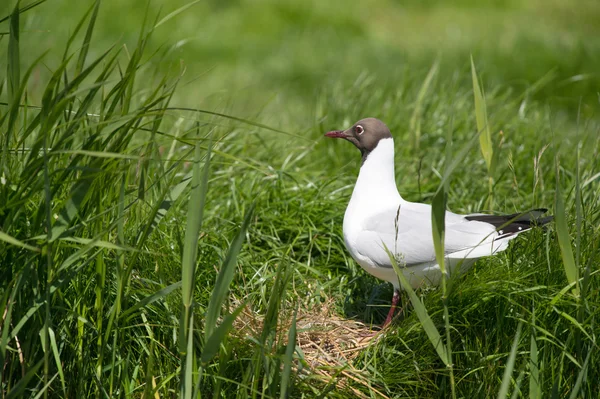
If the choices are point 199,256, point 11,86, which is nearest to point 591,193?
point 199,256

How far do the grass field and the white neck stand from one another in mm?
256

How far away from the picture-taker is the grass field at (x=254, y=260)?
7.70 ft

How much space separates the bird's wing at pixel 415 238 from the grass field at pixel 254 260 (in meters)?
0.13

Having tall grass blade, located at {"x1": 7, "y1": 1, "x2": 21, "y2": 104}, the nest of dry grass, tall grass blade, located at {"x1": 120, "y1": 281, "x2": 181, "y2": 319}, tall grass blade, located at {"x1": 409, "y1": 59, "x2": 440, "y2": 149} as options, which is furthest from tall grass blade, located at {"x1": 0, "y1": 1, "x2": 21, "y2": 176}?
tall grass blade, located at {"x1": 409, "y1": 59, "x2": 440, "y2": 149}

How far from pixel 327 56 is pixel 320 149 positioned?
3515mm

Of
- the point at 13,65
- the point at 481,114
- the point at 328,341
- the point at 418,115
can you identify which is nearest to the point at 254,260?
the point at 328,341

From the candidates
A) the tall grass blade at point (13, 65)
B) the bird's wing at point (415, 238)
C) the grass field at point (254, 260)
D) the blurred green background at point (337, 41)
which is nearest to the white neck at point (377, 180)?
the bird's wing at point (415, 238)

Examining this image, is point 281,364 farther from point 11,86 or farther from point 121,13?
point 121,13

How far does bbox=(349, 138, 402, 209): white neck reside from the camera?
130 inches

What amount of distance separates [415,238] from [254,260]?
32.5 inches

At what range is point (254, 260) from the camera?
11.5 ft

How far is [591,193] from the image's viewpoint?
3.42m

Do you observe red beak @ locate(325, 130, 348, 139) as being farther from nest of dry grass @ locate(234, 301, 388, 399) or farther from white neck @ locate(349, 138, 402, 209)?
nest of dry grass @ locate(234, 301, 388, 399)

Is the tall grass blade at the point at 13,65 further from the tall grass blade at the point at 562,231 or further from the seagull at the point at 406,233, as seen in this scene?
the tall grass blade at the point at 562,231
